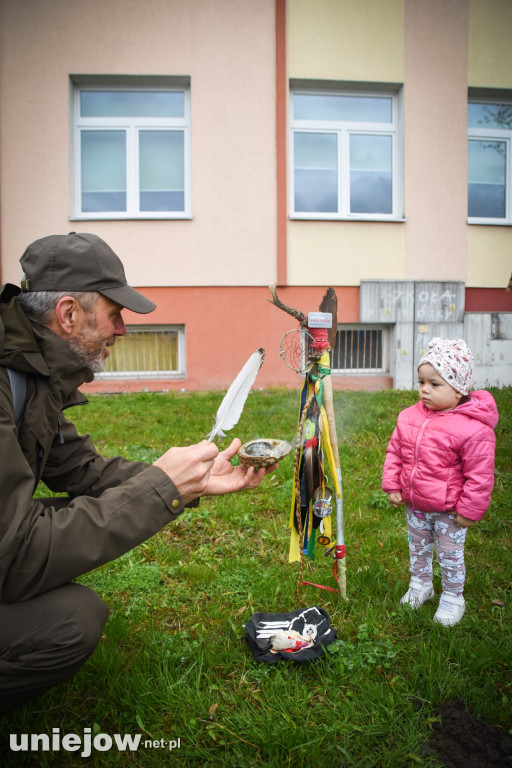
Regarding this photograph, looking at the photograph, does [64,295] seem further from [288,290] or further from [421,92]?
[421,92]

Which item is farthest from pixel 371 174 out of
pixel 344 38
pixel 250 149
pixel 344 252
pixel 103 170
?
pixel 103 170

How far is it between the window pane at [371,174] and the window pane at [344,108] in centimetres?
33

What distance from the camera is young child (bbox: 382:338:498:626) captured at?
259 centimetres

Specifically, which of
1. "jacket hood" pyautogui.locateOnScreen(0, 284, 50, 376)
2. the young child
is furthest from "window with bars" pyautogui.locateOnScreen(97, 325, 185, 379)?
"jacket hood" pyautogui.locateOnScreen(0, 284, 50, 376)

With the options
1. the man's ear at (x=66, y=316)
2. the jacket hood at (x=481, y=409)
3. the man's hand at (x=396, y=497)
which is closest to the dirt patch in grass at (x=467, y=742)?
the man's hand at (x=396, y=497)

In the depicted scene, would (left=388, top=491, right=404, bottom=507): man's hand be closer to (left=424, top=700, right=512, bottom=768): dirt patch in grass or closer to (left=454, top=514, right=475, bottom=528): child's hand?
(left=454, top=514, right=475, bottom=528): child's hand

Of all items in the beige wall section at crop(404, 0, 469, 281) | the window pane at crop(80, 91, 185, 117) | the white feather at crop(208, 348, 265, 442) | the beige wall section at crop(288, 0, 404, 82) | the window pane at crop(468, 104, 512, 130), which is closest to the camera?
the white feather at crop(208, 348, 265, 442)

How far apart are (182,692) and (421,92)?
9.21 metres

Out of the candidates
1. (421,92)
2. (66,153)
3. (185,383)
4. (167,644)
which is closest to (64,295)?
(167,644)

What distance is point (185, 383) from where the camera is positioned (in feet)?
28.2

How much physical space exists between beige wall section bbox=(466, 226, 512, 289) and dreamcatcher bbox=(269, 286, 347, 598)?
7.07 m

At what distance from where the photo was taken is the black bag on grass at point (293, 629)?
2.29 metres

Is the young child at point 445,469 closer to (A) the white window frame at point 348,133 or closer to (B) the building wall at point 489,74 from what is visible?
(A) the white window frame at point 348,133

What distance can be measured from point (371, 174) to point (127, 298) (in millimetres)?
7853
